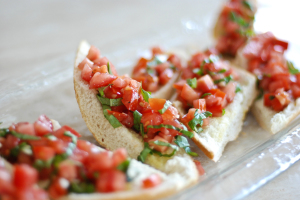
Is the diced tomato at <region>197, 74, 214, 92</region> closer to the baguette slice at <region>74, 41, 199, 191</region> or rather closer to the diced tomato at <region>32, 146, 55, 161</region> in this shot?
the baguette slice at <region>74, 41, 199, 191</region>

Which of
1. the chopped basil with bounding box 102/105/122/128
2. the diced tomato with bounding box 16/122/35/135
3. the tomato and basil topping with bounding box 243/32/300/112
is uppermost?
the tomato and basil topping with bounding box 243/32/300/112

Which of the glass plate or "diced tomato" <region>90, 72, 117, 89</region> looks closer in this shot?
the glass plate

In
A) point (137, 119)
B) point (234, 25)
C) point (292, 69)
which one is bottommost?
point (137, 119)

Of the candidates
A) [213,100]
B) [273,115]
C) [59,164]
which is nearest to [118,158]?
[59,164]

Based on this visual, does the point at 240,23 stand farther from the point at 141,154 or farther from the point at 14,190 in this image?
the point at 14,190

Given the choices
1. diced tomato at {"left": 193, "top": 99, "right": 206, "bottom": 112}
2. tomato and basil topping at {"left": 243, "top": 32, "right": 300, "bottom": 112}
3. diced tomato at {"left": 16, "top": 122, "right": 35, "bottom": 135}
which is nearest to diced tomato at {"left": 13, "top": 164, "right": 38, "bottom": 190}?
diced tomato at {"left": 16, "top": 122, "right": 35, "bottom": 135}

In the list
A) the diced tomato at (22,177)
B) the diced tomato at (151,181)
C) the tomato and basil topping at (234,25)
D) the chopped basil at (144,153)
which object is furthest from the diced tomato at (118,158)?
the tomato and basil topping at (234,25)

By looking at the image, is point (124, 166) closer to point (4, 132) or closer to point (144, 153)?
point (144, 153)
